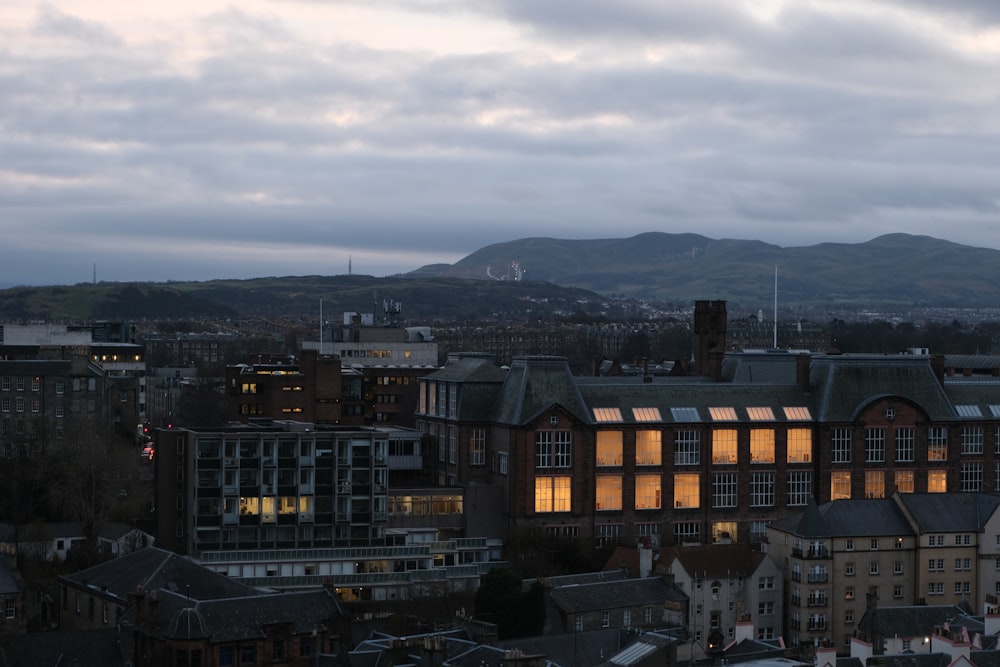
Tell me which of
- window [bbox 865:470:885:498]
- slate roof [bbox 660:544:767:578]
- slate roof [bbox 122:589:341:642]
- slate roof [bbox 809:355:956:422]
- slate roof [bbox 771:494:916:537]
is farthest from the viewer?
slate roof [bbox 809:355:956:422]

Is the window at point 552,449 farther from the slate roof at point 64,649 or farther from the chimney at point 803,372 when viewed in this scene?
the slate roof at point 64,649

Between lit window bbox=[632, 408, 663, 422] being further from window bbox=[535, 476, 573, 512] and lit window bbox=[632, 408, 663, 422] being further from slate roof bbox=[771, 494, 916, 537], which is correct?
slate roof bbox=[771, 494, 916, 537]

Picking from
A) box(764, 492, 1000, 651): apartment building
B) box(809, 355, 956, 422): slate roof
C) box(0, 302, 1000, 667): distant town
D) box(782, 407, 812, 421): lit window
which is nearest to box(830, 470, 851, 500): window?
box(0, 302, 1000, 667): distant town

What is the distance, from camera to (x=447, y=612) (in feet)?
384

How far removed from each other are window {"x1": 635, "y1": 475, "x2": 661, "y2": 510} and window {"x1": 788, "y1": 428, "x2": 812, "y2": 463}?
1206cm

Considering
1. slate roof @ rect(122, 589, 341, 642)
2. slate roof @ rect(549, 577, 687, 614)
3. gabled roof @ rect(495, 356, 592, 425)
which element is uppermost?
gabled roof @ rect(495, 356, 592, 425)

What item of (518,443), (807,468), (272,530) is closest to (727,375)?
(807,468)

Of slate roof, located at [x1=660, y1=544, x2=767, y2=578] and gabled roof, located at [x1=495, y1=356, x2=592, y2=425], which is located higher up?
gabled roof, located at [x1=495, y1=356, x2=592, y2=425]

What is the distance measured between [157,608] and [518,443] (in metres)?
47.9

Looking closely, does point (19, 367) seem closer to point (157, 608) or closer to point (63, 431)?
point (63, 431)

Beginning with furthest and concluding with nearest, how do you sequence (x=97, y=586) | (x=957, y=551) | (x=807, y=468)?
(x=807, y=468)
(x=957, y=551)
(x=97, y=586)

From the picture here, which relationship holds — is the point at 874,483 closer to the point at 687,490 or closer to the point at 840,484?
the point at 840,484

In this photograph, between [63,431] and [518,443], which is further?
[63,431]

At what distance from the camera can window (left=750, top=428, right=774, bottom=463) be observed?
149 meters
